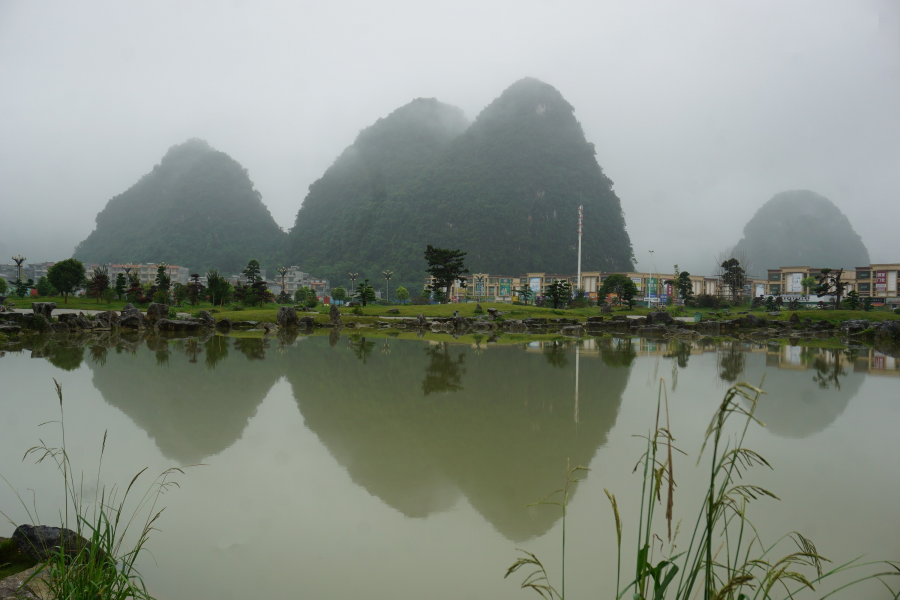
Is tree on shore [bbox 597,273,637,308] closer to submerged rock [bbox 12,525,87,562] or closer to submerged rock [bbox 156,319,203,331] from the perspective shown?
submerged rock [bbox 156,319,203,331]

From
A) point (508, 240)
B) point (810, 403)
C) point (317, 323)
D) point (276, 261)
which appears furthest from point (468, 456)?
point (276, 261)

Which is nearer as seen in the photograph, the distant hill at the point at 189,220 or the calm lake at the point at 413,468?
the calm lake at the point at 413,468

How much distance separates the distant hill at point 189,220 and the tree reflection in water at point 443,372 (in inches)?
4277

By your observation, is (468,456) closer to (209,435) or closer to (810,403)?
(209,435)

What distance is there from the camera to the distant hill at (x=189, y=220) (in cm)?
11359

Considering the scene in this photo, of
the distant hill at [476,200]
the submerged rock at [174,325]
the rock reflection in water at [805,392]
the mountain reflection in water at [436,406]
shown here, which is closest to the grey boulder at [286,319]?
the submerged rock at [174,325]

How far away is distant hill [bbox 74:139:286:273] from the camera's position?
373ft

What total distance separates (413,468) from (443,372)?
6.76 m

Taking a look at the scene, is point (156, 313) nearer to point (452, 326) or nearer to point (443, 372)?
point (452, 326)

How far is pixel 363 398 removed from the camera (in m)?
8.35

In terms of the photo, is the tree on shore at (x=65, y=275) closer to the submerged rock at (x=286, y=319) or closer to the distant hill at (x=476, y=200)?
the submerged rock at (x=286, y=319)

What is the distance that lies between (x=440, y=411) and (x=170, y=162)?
540 feet

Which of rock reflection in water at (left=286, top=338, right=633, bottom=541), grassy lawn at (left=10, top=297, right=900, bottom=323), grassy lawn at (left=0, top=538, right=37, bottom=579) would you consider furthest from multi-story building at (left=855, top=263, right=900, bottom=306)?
grassy lawn at (left=0, top=538, right=37, bottom=579)

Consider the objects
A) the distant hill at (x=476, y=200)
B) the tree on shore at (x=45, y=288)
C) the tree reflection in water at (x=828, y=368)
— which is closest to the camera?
the tree reflection in water at (x=828, y=368)
